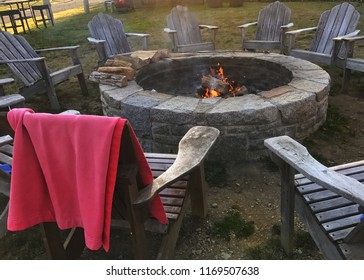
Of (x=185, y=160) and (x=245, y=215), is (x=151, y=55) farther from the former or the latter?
(x=185, y=160)

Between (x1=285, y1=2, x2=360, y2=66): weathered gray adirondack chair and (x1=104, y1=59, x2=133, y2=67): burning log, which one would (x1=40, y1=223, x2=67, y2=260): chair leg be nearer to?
(x1=104, y1=59, x2=133, y2=67): burning log

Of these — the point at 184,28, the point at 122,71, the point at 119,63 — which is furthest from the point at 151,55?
the point at 184,28

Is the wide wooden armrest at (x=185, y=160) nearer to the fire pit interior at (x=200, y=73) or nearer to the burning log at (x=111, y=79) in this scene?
the burning log at (x=111, y=79)

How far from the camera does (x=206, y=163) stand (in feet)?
10.00

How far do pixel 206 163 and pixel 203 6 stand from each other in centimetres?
1047

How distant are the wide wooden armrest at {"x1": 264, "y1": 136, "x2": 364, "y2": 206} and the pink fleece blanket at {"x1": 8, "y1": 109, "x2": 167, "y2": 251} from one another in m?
0.66

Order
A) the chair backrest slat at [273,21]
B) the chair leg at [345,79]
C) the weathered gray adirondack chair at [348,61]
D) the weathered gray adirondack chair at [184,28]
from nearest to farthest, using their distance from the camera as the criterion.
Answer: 1. the weathered gray adirondack chair at [348,61]
2. the chair leg at [345,79]
3. the chair backrest slat at [273,21]
4. the weathered gray adirondack chair at [184,28]

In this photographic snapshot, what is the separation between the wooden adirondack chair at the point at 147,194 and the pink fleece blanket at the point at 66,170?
59mm

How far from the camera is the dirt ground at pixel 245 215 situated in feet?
7.05

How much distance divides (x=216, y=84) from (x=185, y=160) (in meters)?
2.34

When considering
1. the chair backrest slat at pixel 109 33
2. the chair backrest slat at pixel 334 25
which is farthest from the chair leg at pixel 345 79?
the chair backrest slat at pixel 109 33

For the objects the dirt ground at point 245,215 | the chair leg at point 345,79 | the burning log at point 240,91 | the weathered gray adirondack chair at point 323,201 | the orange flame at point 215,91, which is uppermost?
the weathered gray adirondack chair at point 323,201
